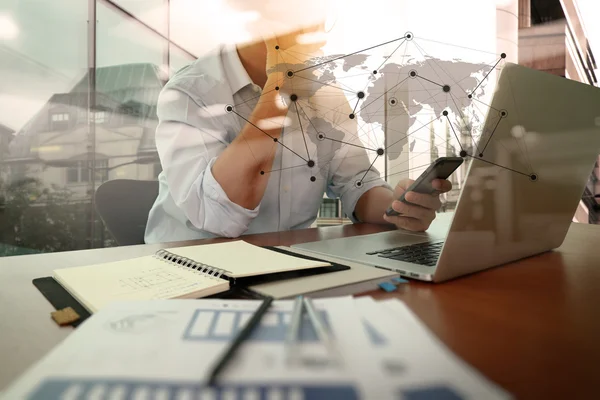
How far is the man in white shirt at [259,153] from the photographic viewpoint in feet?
2.46

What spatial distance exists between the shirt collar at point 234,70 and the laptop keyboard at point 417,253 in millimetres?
572

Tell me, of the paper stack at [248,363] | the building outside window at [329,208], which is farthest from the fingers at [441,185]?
the building outside window at [329,208]

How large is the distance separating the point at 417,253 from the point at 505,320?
0.22 m

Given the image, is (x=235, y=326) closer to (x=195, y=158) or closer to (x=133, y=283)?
(x=133, y=283)

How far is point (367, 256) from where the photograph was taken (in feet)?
1.69

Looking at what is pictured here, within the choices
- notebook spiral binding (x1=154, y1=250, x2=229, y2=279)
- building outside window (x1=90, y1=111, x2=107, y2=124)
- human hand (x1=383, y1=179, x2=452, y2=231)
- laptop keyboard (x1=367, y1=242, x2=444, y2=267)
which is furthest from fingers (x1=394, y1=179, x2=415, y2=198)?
building outside window (x1=90, y1=111, x2=107, y2=124)

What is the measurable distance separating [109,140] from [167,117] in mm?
1604

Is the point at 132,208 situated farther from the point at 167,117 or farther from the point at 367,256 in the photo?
the point at 367,256

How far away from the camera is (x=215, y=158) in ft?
2.89

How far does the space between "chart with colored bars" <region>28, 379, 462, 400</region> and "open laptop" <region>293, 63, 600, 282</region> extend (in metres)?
0.26

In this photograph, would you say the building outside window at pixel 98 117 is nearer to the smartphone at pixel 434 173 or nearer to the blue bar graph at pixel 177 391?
the smartphone at pixel 434 173

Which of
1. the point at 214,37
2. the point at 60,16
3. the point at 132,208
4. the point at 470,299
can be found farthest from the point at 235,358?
the point at 60,16

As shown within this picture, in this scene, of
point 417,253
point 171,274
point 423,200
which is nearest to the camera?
point 171,274

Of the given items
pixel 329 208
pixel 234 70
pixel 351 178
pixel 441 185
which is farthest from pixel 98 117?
pixel 441 185
